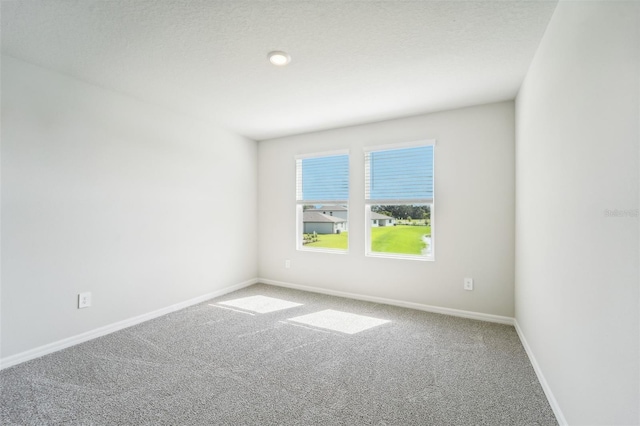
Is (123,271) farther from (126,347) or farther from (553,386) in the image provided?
(553,386)

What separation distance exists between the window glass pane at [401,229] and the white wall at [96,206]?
2.18 metres

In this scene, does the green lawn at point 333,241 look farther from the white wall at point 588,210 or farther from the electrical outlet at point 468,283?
the white wall at point 588,210

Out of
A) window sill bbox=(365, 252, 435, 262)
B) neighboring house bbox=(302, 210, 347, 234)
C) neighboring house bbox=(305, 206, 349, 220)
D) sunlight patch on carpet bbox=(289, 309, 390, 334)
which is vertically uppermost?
neighboring house bbox=(305, 206, 349, 220)

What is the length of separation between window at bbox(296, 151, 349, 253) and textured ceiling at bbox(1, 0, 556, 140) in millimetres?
1110

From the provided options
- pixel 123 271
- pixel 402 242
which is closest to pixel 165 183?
pixel 123 271

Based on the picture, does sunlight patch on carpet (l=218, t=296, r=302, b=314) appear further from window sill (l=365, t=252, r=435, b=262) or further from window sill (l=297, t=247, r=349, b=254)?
window sill (l=365, t=252, r=435, b=262)

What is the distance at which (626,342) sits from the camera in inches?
38.9

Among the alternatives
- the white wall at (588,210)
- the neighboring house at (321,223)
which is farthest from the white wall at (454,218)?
the white wall at (588,210)

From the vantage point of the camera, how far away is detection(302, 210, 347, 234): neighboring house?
4.05m

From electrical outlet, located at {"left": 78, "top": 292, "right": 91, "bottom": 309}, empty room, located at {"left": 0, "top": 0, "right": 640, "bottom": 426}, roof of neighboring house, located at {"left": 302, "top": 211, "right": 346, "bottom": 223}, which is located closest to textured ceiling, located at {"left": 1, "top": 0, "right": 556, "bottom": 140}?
empty room, located at {"left": 0, "top": 0, "right": 640, "bottom": 426}

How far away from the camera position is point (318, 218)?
4.20 meters

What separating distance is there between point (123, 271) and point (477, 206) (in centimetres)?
380

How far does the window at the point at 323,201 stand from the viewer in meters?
3.94

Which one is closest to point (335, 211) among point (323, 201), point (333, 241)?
point (323, 201)
